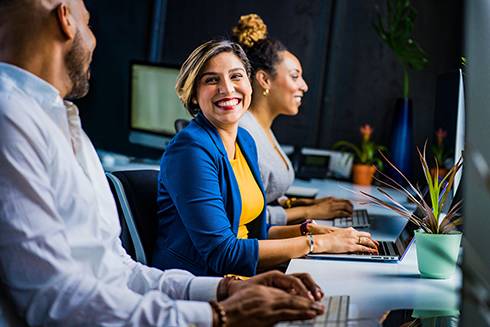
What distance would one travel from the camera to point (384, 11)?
13.4 ft

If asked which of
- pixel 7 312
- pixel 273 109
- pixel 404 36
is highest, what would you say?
pixel 404 36

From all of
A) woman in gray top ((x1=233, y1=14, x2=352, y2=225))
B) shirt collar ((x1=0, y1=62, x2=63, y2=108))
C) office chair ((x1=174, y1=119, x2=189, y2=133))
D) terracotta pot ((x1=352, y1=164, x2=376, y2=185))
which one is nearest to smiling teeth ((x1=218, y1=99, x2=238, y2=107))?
woman in gray top ((x1=233, y1=14, x2=352, y2=225))

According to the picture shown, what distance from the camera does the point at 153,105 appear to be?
4086mm

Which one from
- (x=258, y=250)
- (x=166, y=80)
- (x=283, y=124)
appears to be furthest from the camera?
(x=283, y=124)

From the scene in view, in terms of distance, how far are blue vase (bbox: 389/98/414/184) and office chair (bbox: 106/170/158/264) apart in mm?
1883

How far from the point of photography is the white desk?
5.25ft

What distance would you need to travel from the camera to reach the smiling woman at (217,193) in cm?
202

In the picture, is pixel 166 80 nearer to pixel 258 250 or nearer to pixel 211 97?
pixel 211 97

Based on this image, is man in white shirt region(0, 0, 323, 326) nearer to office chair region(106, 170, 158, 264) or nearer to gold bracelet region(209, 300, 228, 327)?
gold bracelet region(209, 300, 228, 327)

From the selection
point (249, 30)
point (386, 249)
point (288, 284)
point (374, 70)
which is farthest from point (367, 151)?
point (288, 284)

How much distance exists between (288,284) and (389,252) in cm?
73

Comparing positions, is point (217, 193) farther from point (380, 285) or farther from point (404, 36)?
point (404, 36)

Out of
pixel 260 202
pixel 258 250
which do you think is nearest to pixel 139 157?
pixel 260 202

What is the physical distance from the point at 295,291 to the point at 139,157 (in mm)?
2872
